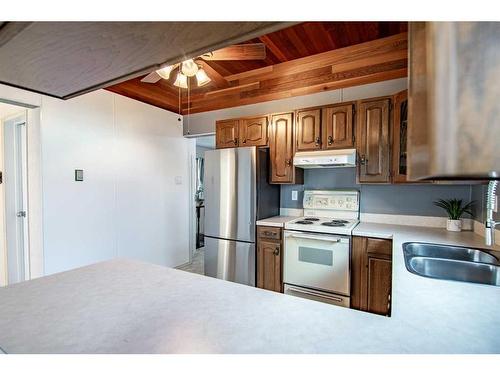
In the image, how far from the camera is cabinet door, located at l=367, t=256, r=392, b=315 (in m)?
2.04

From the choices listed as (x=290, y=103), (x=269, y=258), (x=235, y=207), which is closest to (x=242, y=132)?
(x=290, y=103)

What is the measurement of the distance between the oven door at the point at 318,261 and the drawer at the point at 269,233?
0.11m

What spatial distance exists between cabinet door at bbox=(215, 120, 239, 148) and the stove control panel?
112 cm

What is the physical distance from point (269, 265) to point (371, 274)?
0.98 metres

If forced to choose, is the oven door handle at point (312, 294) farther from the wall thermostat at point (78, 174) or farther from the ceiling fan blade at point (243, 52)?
the wall thermostat at point (78, 174)

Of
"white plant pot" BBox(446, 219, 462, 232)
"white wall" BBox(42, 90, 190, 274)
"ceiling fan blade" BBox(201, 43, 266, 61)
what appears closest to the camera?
"ceiling fan blade" BBox(201, 43, 266, 61)

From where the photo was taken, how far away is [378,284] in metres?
2.08

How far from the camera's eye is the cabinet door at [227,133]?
3.07m

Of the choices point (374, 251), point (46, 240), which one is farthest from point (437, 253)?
point (46, 240)

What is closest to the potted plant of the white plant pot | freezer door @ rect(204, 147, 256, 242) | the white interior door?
the white plant pot

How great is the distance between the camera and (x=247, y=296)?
2.92ft

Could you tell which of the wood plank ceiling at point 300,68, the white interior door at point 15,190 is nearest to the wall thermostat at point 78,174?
the white interior door at point 15,190

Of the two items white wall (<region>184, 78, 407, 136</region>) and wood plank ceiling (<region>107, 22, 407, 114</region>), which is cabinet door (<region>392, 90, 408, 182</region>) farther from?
wood plank ceiling (<region>107, 22, 407, 114</region>)

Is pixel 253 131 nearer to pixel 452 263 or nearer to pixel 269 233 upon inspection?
pixel 269 233
